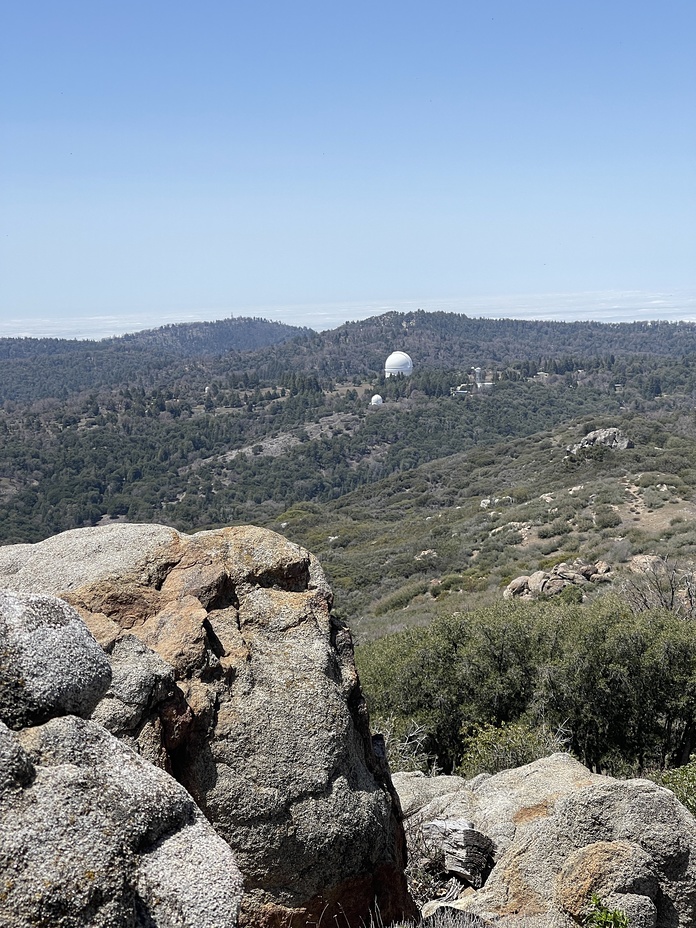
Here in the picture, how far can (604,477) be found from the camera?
47.7 meters

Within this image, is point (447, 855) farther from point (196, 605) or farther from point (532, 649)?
point (532, 649)

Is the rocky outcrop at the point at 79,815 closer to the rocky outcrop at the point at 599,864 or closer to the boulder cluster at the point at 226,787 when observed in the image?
the boulder cluster at the point at 226,787

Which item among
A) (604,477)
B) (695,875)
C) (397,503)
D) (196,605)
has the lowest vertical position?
(397,503)

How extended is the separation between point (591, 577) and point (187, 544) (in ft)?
70.1

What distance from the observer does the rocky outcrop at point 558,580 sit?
2433 cm

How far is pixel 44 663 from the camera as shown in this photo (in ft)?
10.8

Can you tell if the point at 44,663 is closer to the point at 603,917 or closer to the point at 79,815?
the point at 79,815

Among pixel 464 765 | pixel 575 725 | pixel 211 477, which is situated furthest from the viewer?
pixel 211 477

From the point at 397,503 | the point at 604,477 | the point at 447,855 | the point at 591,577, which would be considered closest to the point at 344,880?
the point at 447,855

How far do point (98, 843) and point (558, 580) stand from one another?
23.3 meters

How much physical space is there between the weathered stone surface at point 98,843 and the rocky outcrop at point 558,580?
21816 millimetres

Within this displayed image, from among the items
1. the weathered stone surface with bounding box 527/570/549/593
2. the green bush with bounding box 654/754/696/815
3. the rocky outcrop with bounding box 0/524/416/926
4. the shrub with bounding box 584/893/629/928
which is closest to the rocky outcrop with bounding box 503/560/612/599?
the weathered stone surface with bounding box 527/570/549/593

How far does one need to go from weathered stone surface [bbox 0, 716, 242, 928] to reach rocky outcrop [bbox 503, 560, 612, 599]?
2182cm

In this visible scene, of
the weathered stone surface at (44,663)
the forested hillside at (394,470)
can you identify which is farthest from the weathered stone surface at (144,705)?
the forested hillside at (394,470)
